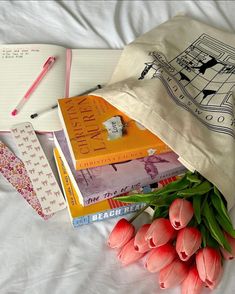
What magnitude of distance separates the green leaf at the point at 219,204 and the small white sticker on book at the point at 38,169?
22 centimetres

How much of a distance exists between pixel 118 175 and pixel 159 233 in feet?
0.43

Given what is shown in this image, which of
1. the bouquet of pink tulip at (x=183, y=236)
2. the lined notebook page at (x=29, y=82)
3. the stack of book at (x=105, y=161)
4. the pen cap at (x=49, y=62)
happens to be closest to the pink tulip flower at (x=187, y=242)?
the bouquet of pink tulip at (x=183, y=236)

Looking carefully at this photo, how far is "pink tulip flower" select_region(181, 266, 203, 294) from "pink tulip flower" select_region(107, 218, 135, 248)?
92mm

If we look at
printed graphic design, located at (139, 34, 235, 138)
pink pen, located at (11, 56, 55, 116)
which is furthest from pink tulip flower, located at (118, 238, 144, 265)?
pink pen, located at (11, 56, 55, 116)

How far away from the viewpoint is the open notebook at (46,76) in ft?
2.73

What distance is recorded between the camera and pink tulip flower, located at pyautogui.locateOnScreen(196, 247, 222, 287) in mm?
584

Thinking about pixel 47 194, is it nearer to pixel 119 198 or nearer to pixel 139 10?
pixel 119 198

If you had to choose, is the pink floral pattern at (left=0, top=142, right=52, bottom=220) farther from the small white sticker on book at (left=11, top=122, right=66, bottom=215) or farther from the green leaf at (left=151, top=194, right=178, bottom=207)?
the green leaf at (left=151, top=194, right=178, bottom=207)

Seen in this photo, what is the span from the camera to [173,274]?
23.7 inches

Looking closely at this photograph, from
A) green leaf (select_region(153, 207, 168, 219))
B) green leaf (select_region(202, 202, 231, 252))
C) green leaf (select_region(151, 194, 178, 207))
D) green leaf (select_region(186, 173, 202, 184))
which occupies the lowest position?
green leaf (select_region(153, 207, 168, 219))

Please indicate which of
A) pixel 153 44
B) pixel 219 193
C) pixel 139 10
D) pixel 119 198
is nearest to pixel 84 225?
pixel 119 198

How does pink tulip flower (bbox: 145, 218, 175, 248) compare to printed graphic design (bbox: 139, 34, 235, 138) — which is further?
printed graphic design (bbox: 139, 34, 235, 138)

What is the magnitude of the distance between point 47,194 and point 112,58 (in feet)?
1.12

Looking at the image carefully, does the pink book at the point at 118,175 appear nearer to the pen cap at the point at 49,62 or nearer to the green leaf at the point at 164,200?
the green leaf at the point at 164,200
